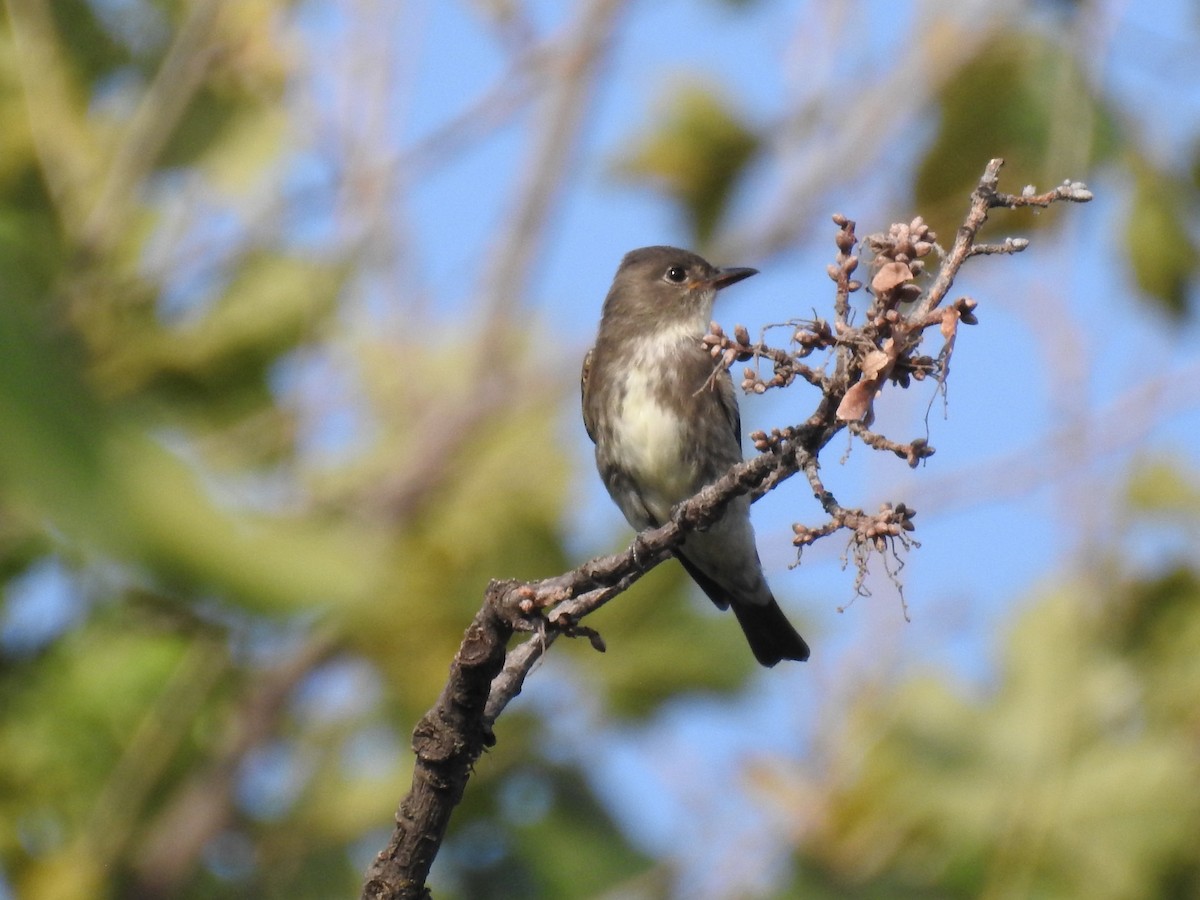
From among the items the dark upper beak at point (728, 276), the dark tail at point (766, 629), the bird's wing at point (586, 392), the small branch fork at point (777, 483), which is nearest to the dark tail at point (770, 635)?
the dark tail at point (766, 629)

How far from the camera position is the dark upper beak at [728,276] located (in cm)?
524

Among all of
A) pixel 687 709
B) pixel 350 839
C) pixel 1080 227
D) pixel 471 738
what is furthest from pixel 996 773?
pixel 471 738

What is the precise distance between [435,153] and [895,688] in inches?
109

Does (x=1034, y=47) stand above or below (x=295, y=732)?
above

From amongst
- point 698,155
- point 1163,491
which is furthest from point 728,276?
point 1163,491

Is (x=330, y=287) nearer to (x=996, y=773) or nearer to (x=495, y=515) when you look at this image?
(x=495, y=515)

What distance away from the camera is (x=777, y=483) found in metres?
2.43

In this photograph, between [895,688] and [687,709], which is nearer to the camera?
[687,709]

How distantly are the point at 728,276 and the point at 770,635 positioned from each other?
111cm

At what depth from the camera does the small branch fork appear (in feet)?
6.87

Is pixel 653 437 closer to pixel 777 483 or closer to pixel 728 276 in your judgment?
pixel 728 276

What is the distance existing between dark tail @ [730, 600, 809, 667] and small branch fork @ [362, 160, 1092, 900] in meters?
2.34

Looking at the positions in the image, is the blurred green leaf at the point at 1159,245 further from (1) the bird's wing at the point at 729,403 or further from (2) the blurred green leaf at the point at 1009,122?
(1) the bird's wing at the point at 729,403

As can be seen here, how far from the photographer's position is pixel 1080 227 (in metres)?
6.36
